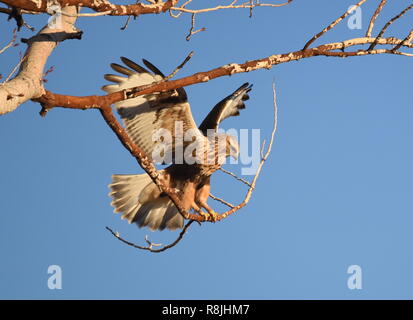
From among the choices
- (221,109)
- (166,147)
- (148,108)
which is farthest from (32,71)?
(221,109)

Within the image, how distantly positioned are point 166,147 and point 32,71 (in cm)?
260

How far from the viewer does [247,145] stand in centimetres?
482

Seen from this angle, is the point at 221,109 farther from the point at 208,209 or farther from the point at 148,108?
the point at 208,209

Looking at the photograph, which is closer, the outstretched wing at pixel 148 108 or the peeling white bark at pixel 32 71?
the peeling white bark at pixel 32 71

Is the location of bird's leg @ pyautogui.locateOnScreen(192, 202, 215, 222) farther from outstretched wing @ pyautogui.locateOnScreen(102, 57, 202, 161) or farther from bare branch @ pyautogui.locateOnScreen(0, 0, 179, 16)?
bare branch @ pyautogui.locateOnScreen(0, 0, 179, 16)

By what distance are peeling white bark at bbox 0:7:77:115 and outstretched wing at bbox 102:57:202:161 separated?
1.75 metres

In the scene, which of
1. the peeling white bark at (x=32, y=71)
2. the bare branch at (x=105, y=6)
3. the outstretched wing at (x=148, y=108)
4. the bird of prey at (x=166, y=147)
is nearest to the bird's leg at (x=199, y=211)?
the bird of prey at (x=166, y=147)

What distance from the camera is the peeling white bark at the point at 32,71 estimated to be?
8.34 ft

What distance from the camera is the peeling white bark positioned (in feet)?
8.34

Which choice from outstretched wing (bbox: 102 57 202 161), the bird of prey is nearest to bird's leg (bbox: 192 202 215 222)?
the bird of prey

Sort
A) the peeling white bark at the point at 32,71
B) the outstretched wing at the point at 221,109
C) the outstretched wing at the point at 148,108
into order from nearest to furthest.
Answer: the peeling white bark at the point at 32,71 → the outstretched wing at the point at 148,108 → the outstretched wing at the point at 221,109

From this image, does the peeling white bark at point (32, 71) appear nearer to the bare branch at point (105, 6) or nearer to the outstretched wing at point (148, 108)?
the bare branch at point (105, 6)

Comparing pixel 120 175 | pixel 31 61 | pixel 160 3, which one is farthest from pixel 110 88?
pixel 31 61

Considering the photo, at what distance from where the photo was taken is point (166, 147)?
5.29 m
